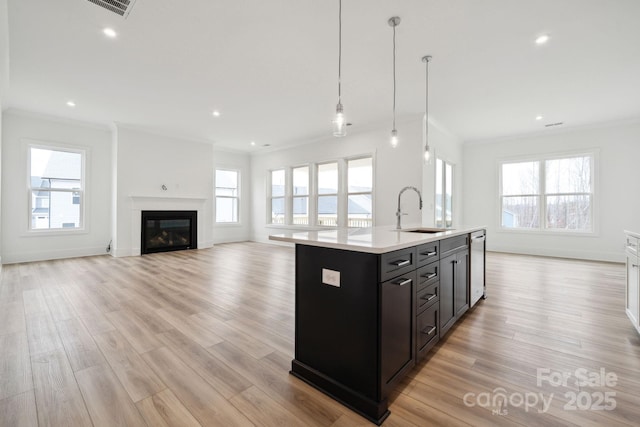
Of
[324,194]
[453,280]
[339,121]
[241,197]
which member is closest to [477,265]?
[453,280]

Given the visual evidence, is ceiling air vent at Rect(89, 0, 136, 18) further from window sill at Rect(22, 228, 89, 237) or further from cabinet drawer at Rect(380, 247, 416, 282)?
window sill at Rect(22, 228, 89, 237)

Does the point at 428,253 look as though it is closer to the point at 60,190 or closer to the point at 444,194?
the point at 444,194

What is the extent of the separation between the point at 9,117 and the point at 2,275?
3.06 m

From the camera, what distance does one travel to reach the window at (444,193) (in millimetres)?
6156

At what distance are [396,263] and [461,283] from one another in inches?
56.7

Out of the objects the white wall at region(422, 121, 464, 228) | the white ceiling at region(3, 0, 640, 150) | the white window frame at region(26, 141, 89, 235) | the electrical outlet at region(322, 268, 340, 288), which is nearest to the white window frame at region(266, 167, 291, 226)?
the white ceiling at region(3, 0, 640, 150)

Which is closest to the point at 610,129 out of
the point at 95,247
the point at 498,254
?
the point at 498,254

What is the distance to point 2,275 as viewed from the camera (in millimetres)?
4441

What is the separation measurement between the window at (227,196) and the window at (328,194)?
3.05m

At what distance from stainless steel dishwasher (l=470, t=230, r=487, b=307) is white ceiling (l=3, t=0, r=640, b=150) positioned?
2.15 metres

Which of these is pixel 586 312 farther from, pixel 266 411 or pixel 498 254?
pixel 498 254

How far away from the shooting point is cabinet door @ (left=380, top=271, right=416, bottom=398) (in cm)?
150

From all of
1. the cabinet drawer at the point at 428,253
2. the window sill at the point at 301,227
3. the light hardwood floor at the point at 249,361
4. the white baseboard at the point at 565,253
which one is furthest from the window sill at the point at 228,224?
the cabinet drawer at the point at 428,253

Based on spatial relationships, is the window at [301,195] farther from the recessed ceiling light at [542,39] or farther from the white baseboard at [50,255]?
the recessed ceiling light at [542,39]
